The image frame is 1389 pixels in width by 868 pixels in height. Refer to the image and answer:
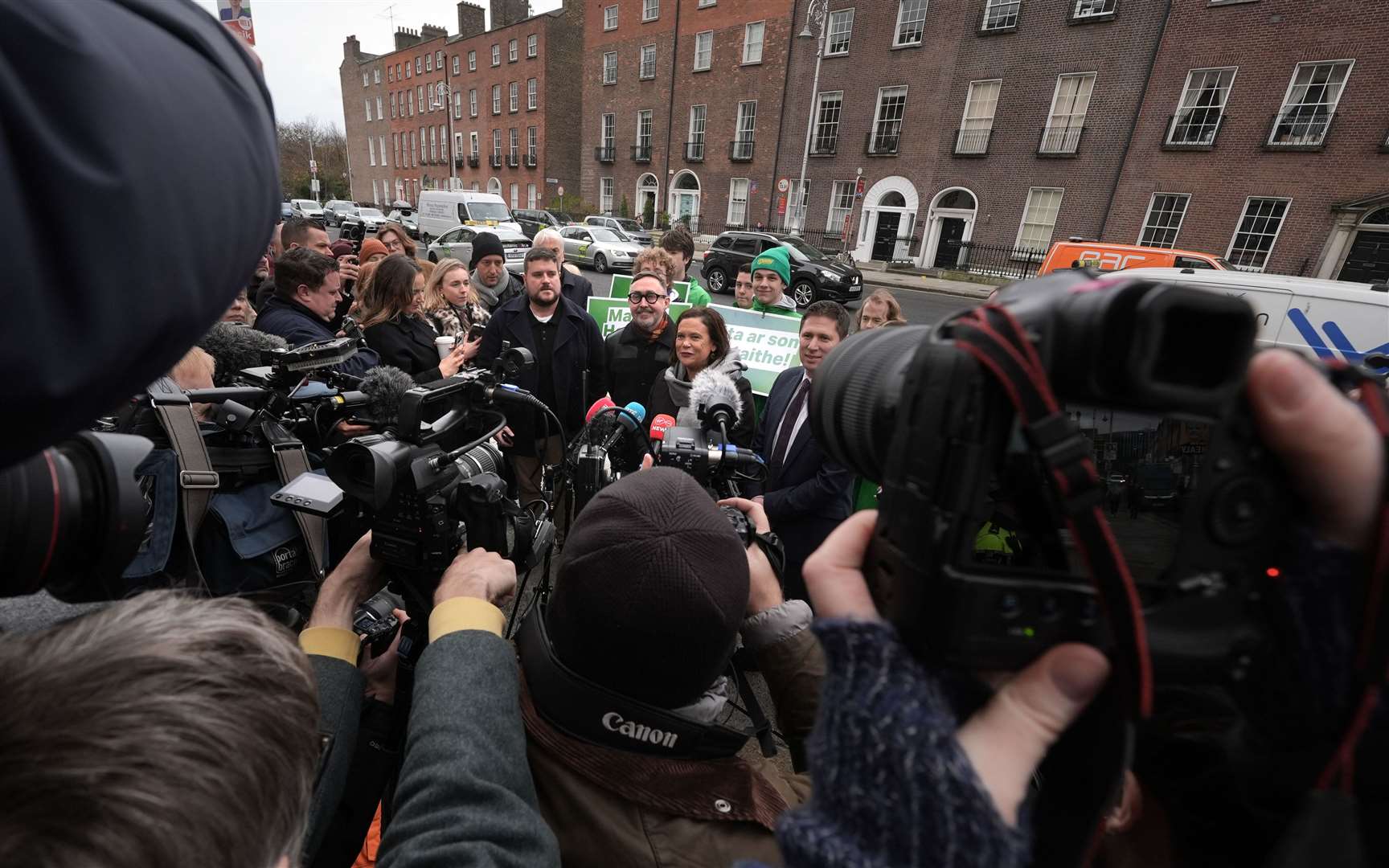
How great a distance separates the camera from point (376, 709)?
4.48 feet

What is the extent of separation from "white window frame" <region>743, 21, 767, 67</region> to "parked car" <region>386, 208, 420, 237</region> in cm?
1522

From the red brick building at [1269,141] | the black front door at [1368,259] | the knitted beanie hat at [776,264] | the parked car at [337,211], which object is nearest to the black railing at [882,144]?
the red brick building at [1269,141]

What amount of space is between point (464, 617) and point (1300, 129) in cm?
2369

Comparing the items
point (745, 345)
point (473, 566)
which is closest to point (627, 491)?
point (473, 566)

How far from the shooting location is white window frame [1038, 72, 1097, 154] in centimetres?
1894

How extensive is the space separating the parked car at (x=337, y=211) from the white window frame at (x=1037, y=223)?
27518mm

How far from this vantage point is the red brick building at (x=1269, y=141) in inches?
597

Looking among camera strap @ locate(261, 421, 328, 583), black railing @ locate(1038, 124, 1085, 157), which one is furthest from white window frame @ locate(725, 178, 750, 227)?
camera strap @ locate(261, 421, 328, 583)

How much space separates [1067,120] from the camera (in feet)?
63.5

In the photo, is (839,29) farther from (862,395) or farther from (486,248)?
(862,395)

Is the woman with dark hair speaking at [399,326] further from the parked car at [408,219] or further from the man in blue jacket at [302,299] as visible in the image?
the parked car at [408,219]

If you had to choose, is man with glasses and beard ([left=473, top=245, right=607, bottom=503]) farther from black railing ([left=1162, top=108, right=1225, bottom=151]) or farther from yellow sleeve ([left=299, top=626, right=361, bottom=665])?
black railing ([left=1162, top=108, right=1225, bottom=151])

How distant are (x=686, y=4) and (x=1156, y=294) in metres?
33.3

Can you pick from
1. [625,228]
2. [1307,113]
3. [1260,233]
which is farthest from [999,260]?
[625,228]
